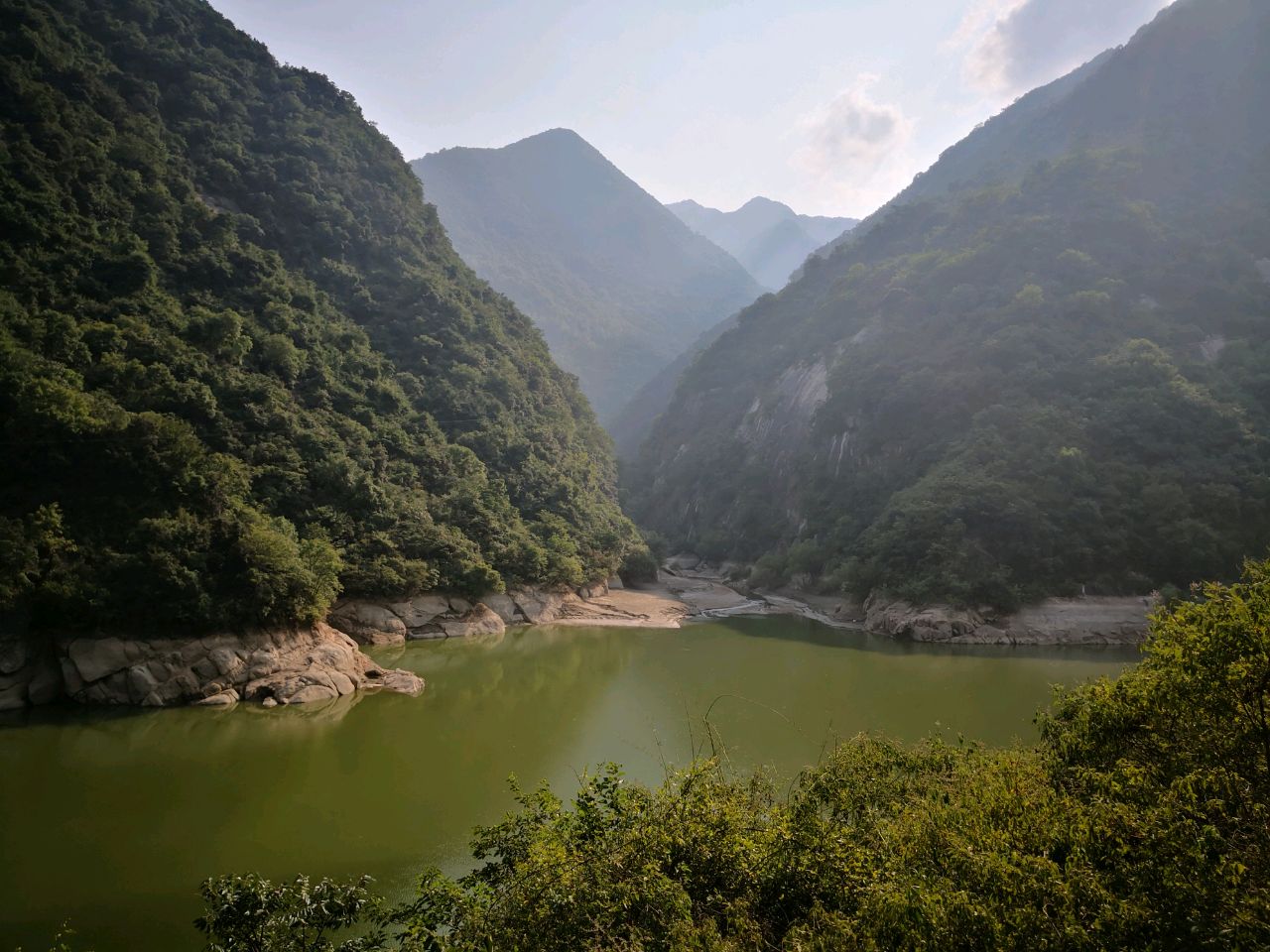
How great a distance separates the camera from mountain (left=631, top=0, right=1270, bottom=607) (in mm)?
37688

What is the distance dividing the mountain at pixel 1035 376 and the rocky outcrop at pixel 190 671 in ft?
101

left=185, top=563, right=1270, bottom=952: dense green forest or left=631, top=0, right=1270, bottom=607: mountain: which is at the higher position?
left=631, top=0, right=1270, bottom=607: mountain

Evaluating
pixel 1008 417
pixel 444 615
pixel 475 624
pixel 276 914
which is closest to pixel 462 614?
pixel 475 624

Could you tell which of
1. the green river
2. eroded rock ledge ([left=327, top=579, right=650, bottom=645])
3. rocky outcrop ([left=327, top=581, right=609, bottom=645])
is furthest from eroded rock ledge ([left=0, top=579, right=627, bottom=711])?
eroded rock ledge ([left=327, top=579, right=650, bottom=645])

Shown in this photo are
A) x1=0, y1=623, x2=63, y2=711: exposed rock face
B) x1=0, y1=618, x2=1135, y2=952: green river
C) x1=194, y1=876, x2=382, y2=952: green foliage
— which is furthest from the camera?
x1=0, y1=623, x2=63, y2=711: exposed rock face

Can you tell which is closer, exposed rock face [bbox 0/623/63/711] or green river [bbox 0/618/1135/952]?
green river [bbox 0/618/1135/952]

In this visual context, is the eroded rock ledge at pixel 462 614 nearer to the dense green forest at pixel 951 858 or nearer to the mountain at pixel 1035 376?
the mountain at pixel 1035 376

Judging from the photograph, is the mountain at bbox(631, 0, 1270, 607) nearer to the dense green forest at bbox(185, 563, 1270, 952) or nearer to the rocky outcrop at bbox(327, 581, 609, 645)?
the rocky outcrop at bbox(327, 581, 609, 645)

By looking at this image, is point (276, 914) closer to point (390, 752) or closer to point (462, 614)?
point (390, 752)

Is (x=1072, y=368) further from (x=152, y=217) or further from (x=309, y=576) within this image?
(x=152, y=217)

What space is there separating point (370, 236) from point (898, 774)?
5413 cm

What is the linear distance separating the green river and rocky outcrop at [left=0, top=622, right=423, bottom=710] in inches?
36.4

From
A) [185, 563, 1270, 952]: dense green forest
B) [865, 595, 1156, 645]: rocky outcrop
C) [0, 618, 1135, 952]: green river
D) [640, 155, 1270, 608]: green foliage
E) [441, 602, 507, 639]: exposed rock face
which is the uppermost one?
[640, 155, 1270, 608]: green foliage

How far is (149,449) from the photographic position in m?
22.5
